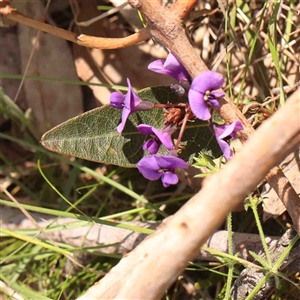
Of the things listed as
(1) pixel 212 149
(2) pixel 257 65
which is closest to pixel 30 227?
(1) pixel 212 149

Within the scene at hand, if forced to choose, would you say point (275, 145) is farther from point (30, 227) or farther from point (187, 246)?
point (30, 227)

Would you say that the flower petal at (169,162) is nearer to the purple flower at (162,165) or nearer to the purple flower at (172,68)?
the purple flower at (162,165)

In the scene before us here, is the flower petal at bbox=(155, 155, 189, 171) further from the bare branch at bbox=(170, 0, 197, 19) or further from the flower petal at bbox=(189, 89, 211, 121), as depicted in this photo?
the bare branch at bbox=(170, 0, 197, 19)

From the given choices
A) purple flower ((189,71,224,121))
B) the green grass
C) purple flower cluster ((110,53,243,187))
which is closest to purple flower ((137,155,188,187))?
purple flower cluster ((110,53,243,187))

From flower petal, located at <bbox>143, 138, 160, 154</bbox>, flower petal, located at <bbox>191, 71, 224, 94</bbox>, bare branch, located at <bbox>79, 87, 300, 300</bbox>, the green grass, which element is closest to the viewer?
bare branch, located at <bbox>79, 87, 300, 300</bbox>

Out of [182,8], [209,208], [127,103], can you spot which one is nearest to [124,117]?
[127,103]

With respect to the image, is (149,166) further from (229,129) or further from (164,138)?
(229,129)
